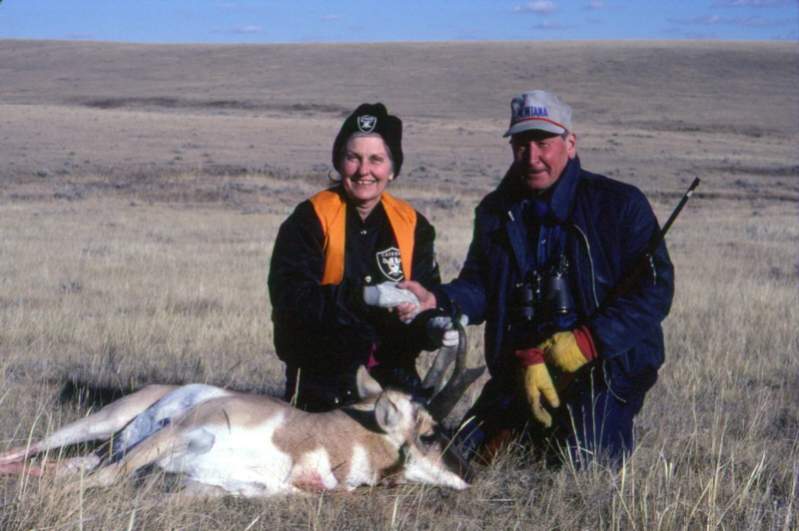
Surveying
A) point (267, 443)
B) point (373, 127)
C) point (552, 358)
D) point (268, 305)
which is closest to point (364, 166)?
point (373, 127)

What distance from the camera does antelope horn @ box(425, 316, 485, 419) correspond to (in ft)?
16.3

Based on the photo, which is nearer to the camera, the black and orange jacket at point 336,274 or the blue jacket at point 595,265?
the blue jacket at point 595,265

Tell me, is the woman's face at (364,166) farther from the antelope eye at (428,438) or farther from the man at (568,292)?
the antelope eye at (428,438)

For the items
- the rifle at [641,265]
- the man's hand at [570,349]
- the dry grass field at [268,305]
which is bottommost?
the dry grass field at [268,305]

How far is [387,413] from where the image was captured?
193 inches

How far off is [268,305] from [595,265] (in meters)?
5.45

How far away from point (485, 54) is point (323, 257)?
9635cm

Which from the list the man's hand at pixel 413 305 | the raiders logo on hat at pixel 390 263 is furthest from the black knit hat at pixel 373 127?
the man's hand at pixel 413 305

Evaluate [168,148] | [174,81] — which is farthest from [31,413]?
[174,81]

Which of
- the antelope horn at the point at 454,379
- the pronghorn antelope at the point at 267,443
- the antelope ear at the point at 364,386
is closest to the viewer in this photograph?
the pronghorn antelope at the point at 267,443

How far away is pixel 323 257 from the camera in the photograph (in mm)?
6074

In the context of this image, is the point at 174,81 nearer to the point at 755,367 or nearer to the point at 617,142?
the point at 617,142

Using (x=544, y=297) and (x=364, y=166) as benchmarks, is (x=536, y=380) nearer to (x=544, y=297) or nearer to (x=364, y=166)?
(x=544, y=297)

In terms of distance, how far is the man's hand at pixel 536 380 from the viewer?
17.7ft
